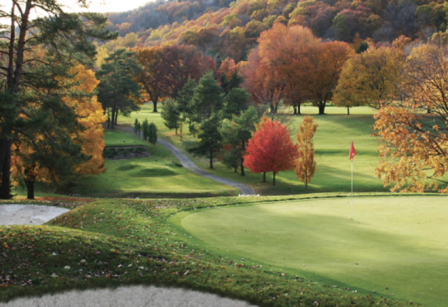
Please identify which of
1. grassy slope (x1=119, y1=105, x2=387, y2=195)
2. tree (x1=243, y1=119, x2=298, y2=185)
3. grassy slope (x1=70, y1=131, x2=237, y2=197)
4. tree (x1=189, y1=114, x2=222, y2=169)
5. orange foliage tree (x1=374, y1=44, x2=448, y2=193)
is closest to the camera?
orange foliage tree (x1=374, y1=44, x2=448, y2=193)

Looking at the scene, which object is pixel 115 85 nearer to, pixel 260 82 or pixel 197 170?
pixel 197 170

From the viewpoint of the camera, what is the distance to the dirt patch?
4853 cm

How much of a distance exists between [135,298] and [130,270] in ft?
2.86

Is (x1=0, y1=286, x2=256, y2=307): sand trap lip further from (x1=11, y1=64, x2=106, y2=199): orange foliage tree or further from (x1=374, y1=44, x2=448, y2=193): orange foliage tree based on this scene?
(x1=11, y1=64, x2=106, y2=199): orange foliage tree

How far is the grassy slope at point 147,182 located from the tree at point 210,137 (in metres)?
3.84

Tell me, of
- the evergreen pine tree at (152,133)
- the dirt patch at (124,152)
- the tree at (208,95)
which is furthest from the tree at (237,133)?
the tree at (208,95)

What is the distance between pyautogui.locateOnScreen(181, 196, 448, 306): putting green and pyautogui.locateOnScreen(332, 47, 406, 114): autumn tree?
46.8 metres

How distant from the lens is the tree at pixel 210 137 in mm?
45469

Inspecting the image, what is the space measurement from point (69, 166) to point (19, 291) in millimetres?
15253

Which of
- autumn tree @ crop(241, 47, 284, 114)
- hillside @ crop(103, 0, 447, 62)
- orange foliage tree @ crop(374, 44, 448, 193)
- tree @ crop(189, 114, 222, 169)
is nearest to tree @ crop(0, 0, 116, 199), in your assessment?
orange foliage tree @ crop(374, 44, 448, 193)

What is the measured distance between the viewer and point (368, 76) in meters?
62.0

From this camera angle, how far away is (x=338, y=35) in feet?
371

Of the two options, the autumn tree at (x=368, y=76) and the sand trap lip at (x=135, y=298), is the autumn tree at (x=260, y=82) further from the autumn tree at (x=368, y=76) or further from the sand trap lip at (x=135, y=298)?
the sand trap lip at (x=135, y=298)

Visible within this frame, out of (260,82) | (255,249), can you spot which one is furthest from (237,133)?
(260,82)
